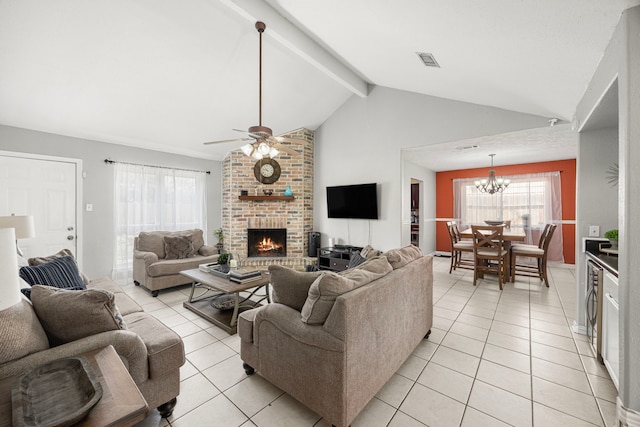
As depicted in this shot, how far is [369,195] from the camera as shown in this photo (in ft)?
15.7

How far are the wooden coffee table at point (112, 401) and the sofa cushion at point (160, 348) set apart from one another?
1.77ft

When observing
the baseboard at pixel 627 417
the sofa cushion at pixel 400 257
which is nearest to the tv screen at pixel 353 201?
the sofa cushion at pixel 400 257

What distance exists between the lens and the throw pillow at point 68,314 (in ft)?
4.67

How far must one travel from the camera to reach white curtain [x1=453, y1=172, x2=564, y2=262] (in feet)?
19.1

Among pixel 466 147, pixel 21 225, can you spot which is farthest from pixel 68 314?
pixel 466 147

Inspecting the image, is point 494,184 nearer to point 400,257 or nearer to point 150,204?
point 400,257

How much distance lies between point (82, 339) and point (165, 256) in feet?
10.7

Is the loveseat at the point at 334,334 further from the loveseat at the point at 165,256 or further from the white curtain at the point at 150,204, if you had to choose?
the white curtain at the point at 150,204

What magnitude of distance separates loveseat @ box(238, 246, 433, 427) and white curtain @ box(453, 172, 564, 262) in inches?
220

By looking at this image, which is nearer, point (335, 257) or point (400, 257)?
point (400, 257)

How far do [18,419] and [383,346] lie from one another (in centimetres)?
169

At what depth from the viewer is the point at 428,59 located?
2826 millimetres

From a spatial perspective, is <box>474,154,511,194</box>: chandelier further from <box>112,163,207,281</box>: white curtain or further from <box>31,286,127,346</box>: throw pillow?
<box>31,286,127,346</box>: throw pillow

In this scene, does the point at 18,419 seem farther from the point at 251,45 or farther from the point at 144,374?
the point at 251,45
